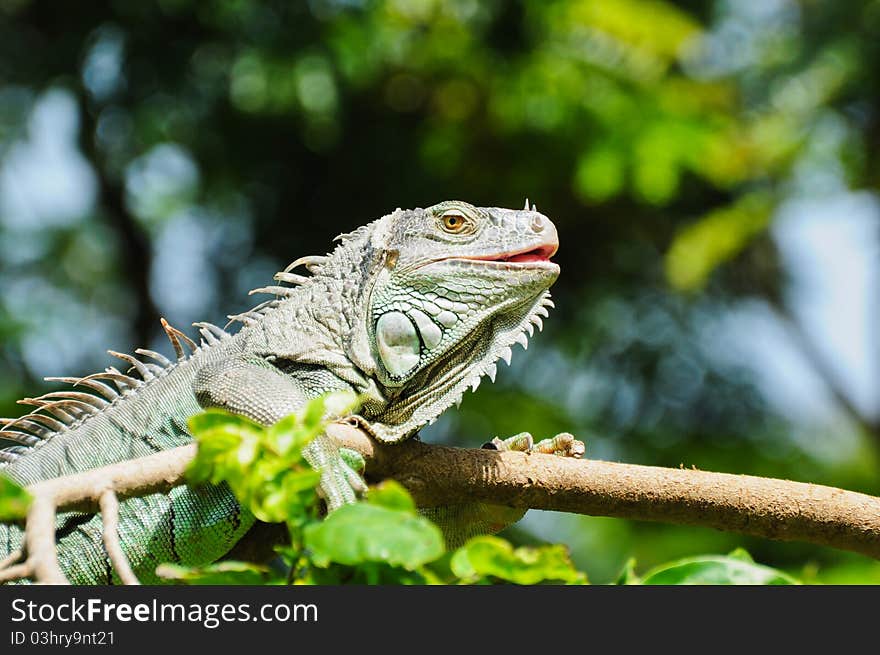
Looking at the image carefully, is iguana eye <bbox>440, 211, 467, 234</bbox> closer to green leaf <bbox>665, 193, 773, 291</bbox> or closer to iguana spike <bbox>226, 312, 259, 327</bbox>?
iguana spike <bbox>226, 312, 259, 327</bbox>

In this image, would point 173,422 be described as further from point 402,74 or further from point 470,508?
point 402,74

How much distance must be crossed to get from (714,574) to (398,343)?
1986 millimetres

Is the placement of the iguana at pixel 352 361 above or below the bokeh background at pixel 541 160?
below

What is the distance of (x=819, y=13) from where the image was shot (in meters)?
14.1

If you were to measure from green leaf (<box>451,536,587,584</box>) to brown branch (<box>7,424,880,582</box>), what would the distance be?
174 centimetres

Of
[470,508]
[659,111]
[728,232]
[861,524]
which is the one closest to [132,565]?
[470,508]

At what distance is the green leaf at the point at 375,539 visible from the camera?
2.28 metres

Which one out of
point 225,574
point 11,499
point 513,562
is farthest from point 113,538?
point 513,562

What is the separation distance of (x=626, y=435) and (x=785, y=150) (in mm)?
3914

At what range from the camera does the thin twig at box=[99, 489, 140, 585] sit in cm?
257

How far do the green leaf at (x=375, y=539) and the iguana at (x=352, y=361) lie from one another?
183 centimetres

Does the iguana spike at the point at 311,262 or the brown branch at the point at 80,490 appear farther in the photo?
the iguana spike at the point at 311,262

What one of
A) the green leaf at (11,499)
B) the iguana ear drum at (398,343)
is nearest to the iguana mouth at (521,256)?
the iguana ear drum at (398,343)

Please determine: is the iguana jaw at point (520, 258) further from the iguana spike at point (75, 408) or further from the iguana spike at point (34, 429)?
the iguana spike at point (34, 429)
